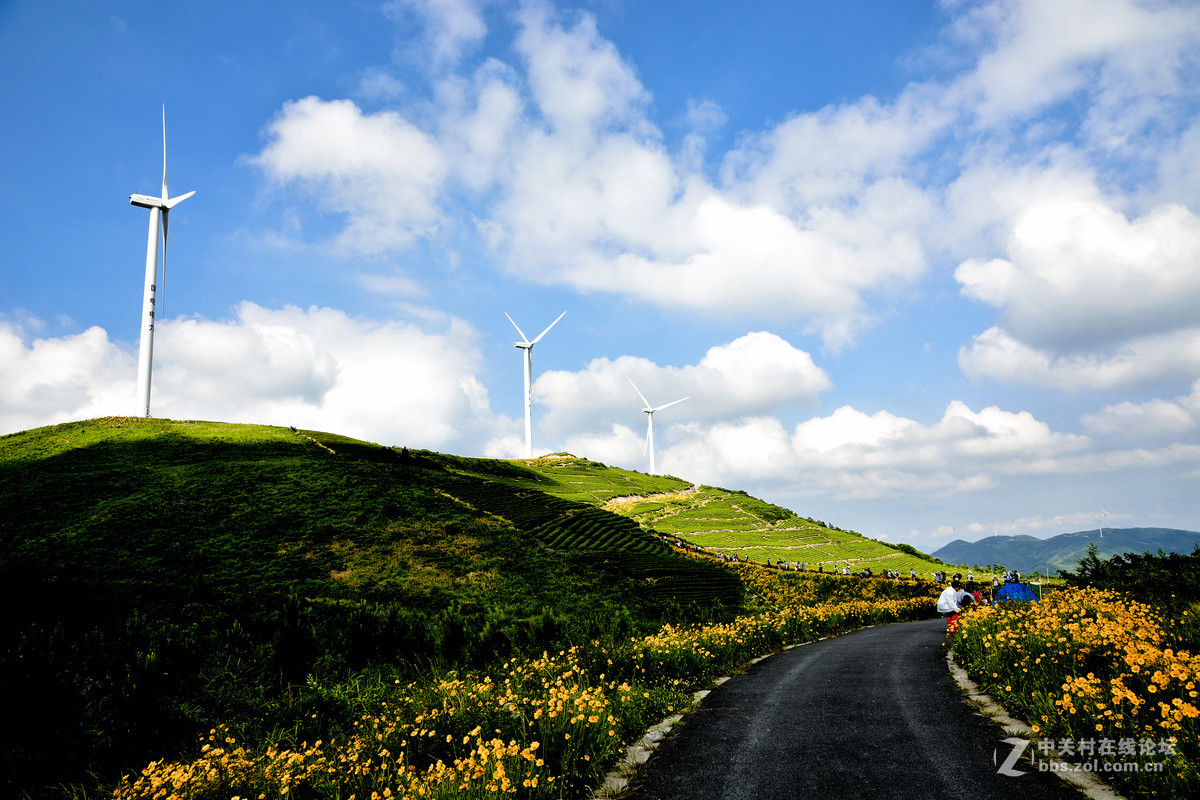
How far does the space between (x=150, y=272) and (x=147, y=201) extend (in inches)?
273

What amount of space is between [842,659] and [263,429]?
6600cm

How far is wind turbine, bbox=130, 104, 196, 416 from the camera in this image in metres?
61.1

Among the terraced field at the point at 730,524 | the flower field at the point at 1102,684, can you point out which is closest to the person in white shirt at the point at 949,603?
the flower field at the point at 1102,684

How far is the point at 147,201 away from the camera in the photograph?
200 feet

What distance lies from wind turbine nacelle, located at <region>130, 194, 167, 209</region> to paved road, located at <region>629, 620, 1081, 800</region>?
234ft

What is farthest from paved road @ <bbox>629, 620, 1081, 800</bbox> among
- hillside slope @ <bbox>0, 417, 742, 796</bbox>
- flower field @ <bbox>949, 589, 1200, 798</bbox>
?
hillside slope @ <bbox>0, 417, 742, 796</bbox>

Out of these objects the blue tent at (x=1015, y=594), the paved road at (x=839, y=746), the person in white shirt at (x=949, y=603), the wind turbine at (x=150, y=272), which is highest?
the wind turbine at (x=150, y=272)

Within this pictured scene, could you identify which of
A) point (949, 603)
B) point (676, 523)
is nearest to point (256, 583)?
point (949, 603)

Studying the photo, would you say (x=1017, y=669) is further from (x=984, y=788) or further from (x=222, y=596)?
(x=222, y=596)

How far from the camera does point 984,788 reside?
757cm

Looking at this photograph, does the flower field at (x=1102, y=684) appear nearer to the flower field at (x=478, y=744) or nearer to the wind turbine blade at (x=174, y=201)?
the flower field at (x=478, y=744)

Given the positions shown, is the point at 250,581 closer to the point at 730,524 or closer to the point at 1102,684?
the point at 1102,684

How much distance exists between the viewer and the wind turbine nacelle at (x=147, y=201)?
6078 centimetres

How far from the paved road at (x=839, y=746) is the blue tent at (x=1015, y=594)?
5.65m
